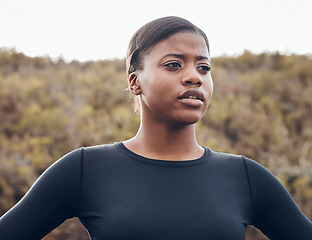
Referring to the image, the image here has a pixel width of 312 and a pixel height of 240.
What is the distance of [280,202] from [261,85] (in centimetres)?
1367

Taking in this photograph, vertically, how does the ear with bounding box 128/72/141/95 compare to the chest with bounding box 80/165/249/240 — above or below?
above

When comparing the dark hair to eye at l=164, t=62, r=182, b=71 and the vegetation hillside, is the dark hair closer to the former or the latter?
eye at l=164, t=62, r=182, b=71

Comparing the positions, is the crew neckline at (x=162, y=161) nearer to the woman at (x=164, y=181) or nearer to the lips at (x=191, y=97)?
the woman at (x=164, y=181)

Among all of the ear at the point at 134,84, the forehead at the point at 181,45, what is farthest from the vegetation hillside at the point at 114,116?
the forehead at the point at 181,45

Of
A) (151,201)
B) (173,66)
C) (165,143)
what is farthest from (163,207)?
(173,66)

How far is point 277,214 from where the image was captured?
6.10 feet

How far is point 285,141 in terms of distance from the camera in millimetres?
11711

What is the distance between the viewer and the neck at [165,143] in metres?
1.89

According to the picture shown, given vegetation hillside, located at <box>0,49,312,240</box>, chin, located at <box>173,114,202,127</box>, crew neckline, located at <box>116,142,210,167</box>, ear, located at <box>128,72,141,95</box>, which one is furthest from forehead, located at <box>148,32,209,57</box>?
A: vegetation hillside, located at <box>0,49,312,240</box>

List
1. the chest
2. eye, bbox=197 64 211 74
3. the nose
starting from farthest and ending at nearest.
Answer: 1. eye, bbox=197 64 211 74
2. the nose
3. the chest

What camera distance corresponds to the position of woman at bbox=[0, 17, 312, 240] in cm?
167

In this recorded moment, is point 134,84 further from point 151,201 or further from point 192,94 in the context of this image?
point 151,201

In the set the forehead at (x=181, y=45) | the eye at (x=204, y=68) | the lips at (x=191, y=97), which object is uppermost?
the forehead at (x=181, y=45)

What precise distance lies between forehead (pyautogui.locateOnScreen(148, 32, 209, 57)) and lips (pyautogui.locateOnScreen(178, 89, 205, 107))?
0.17m
